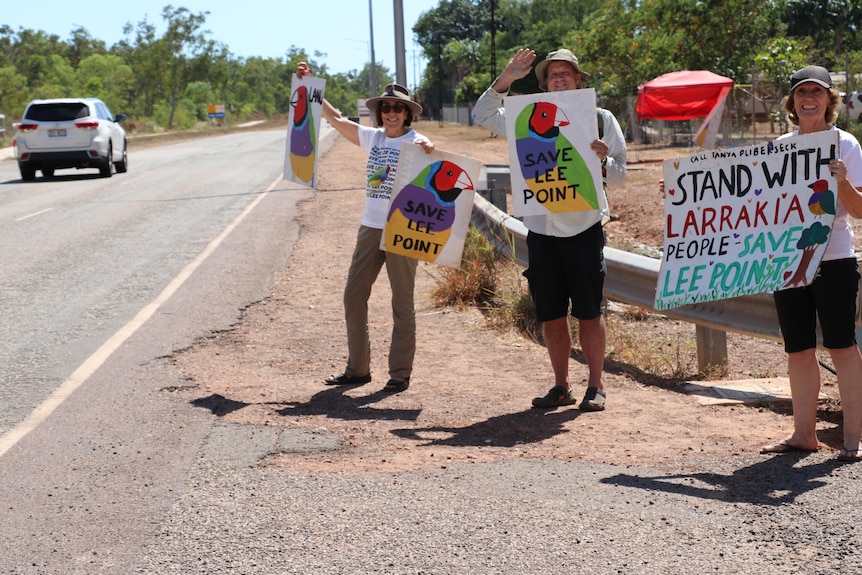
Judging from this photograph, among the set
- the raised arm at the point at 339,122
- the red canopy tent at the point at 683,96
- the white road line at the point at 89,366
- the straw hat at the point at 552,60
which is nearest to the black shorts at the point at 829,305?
the straw hat at the point at 552,60

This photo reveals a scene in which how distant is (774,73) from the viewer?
3559 cm

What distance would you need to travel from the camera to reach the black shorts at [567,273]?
6289 millimetres

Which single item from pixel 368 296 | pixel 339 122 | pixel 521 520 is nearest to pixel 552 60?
pixel 339 122

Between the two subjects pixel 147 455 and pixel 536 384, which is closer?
pixel 147 455

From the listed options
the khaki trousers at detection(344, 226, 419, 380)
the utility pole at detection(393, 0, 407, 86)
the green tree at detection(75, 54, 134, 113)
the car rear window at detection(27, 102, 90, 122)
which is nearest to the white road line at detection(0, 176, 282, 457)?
the khaki trousers at detection(344, 226, 419, 380)

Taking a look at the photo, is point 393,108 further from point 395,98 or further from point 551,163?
point 551,163

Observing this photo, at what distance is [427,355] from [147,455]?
295 cm

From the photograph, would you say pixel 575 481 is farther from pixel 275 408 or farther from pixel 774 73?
pixel 774 73

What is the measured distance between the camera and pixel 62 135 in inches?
1042

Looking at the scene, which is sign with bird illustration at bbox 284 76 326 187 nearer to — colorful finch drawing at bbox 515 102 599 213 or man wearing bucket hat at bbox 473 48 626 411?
man wearing bucket hat at bbox 473 48 626 411

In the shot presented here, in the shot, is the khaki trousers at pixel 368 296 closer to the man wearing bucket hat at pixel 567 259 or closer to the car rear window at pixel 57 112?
the man wearing bucket hat at pixel 567 259

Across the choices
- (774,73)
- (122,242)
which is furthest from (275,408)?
(774,73)

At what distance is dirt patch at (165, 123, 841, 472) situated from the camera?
5.54 m

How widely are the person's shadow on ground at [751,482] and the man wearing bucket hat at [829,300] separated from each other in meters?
0.23
